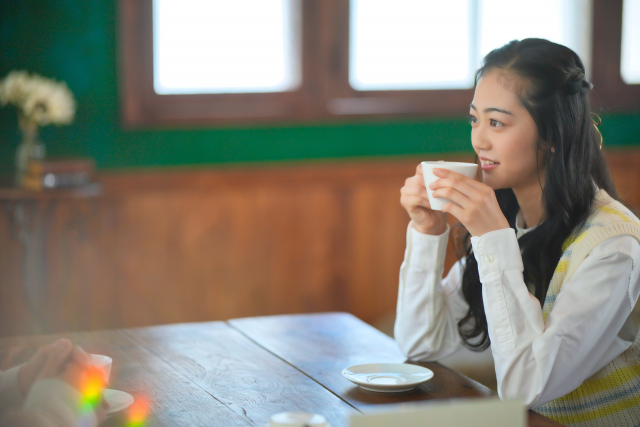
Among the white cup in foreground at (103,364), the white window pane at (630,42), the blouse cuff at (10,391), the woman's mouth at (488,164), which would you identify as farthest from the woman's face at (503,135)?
the white window pane at (630,42)

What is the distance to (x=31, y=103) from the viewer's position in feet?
8.43

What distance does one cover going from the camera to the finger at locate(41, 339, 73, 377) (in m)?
0.87

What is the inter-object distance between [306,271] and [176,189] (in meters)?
0.69

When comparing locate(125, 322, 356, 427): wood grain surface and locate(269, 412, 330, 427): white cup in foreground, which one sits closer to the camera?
locate(269, 412, 330, 427): white cup in foreground

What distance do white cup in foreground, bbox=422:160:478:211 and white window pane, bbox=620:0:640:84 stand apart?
2.90 m

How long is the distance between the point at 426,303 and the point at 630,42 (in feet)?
9.59

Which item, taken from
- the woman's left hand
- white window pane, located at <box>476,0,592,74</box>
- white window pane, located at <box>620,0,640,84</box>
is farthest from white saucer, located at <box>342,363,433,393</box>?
white window pane, located at <box>620,0,640,84</box>

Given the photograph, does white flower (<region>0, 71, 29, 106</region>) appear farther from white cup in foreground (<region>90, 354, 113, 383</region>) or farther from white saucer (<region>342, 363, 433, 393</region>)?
white saucer (<region>342, 363, 433, 393</region>)

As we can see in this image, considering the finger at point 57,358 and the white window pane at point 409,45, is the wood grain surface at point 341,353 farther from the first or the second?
the white window pane at point 409,45

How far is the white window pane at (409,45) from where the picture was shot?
10.9 ft

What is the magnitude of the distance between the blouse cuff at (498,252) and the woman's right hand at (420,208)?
222 mm

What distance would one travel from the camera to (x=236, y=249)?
10.1ft

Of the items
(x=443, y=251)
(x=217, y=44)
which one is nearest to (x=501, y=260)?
(x=443, y=251)

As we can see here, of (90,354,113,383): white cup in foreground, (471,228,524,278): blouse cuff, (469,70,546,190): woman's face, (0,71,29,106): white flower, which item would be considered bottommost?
(90,354,113,383): white cup in foreground
